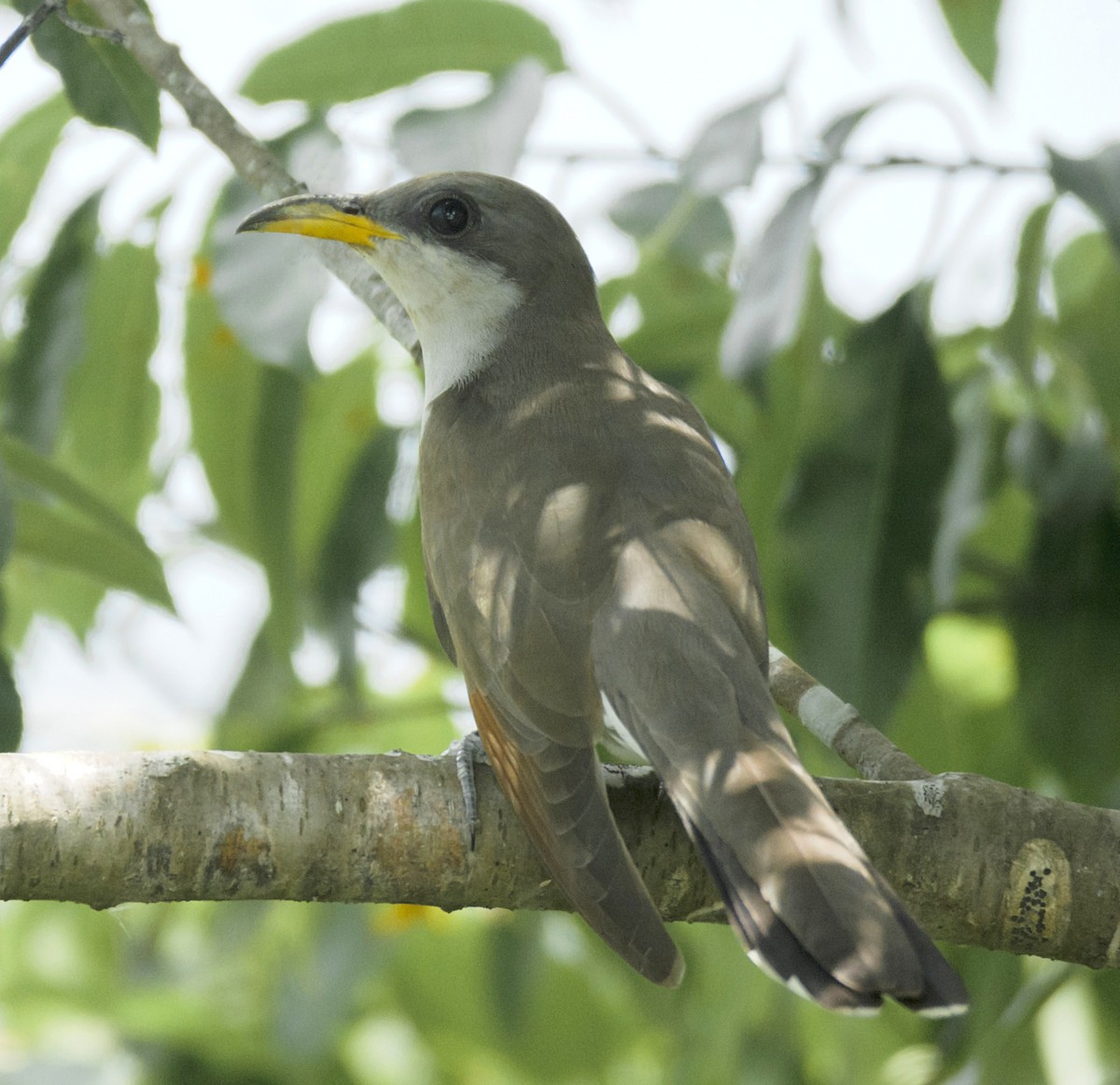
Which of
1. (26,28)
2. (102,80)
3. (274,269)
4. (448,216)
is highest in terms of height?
(26,28)

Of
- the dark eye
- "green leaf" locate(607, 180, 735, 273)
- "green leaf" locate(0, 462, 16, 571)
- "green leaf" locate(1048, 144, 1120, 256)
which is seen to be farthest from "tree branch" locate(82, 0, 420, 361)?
"green leaf" locate(1048, 144, 1120, 256)

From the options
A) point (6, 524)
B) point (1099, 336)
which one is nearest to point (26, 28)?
point (6, 524)

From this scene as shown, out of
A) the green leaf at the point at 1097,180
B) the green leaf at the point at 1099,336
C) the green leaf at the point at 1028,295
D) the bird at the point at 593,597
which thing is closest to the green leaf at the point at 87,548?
the bird at the point at 593,597

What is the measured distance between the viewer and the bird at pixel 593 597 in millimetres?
2061

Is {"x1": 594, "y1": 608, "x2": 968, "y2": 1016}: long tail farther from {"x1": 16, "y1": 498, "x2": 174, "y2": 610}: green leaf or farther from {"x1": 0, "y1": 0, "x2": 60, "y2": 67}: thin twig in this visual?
{"x1": 0, "y1": 0, "x2": 60, "y2": 67}: thin twig

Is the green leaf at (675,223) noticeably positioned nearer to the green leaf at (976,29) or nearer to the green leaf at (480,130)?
the green leaf at (480,130)

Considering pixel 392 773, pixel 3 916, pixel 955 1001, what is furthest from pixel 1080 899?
pixel 3 916

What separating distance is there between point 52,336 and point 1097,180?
2.48 meters

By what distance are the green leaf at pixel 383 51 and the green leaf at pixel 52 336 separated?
59 cm

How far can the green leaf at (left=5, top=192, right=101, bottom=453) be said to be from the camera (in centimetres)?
351

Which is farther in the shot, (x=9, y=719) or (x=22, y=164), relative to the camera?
(x=22, y=164)

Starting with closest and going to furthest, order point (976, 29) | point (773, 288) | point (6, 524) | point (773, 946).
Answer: point (773, 946), point (6, 524), point (773, 288), point (976, 29)

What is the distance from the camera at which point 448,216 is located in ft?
11.5

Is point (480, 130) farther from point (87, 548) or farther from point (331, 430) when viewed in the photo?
point (87, 548)
